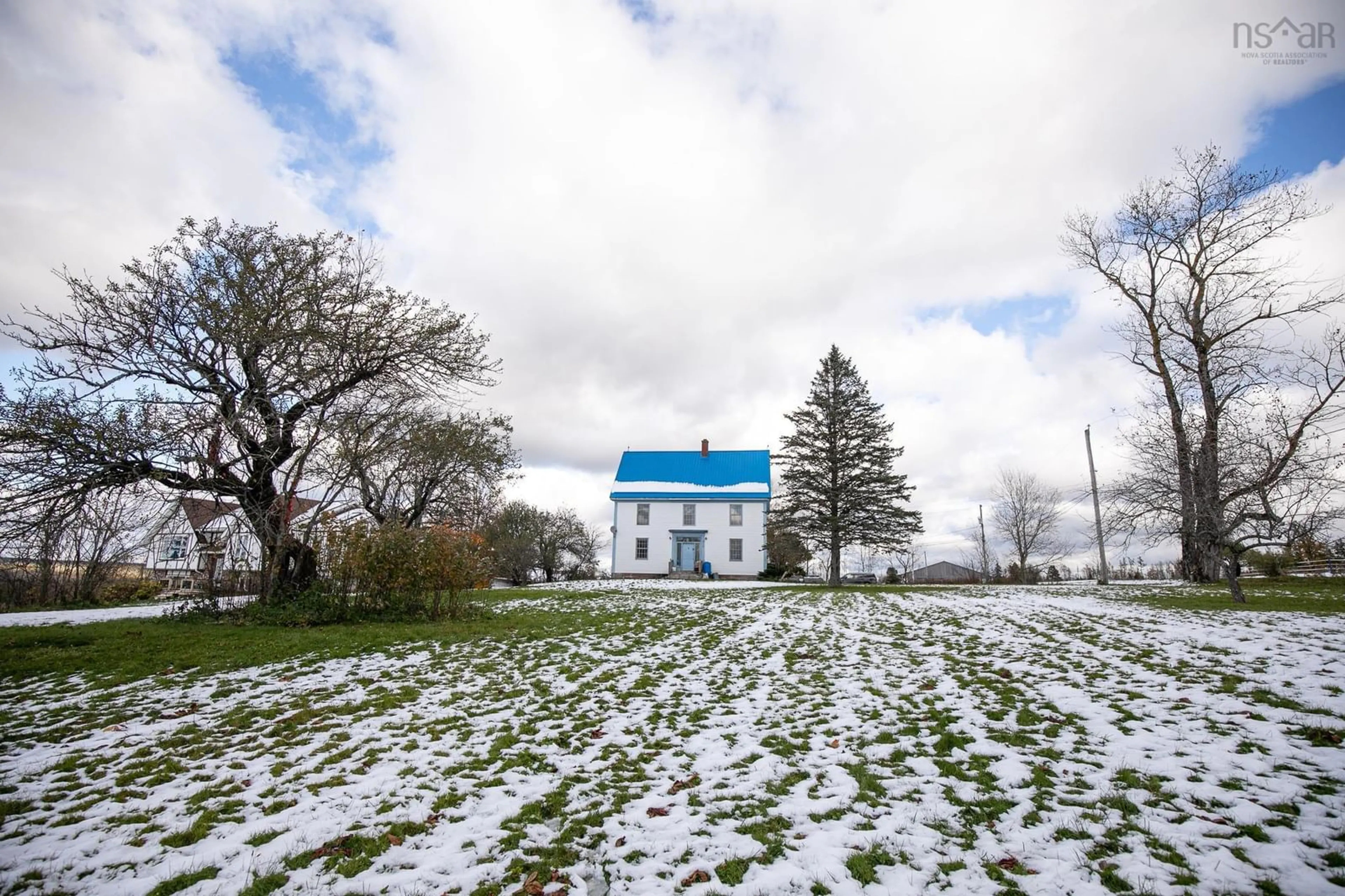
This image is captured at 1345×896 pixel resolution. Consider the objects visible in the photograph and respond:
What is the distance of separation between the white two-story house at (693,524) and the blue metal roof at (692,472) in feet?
0.22

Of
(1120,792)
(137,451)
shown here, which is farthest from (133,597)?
(1120,792)

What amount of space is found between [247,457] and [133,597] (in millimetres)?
13254

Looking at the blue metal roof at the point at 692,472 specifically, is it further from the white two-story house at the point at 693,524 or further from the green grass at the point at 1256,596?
Answer: the green grass at the point at 1256,596

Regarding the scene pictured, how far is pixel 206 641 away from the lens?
10.5 meters

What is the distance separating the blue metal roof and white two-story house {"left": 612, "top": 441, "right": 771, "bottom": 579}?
0.07m

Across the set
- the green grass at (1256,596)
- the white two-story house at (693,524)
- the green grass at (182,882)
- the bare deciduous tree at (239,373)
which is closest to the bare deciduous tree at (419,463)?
the bare deciduous tree at (239,373)

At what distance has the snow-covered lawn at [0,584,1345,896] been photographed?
3.54 metres

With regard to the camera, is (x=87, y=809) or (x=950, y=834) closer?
(x=950, y=834)

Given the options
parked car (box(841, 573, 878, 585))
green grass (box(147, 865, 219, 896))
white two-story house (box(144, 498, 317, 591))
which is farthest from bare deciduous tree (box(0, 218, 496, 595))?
parked car (box(841, 573, 878, 585))

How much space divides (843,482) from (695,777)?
81.9 ft

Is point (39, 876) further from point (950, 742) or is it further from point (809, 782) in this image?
point (950, 742)

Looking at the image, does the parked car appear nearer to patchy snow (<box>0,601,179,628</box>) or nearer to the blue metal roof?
the blue metal roof

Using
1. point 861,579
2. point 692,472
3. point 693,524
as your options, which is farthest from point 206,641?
point 861,579

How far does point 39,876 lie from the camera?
350cm
